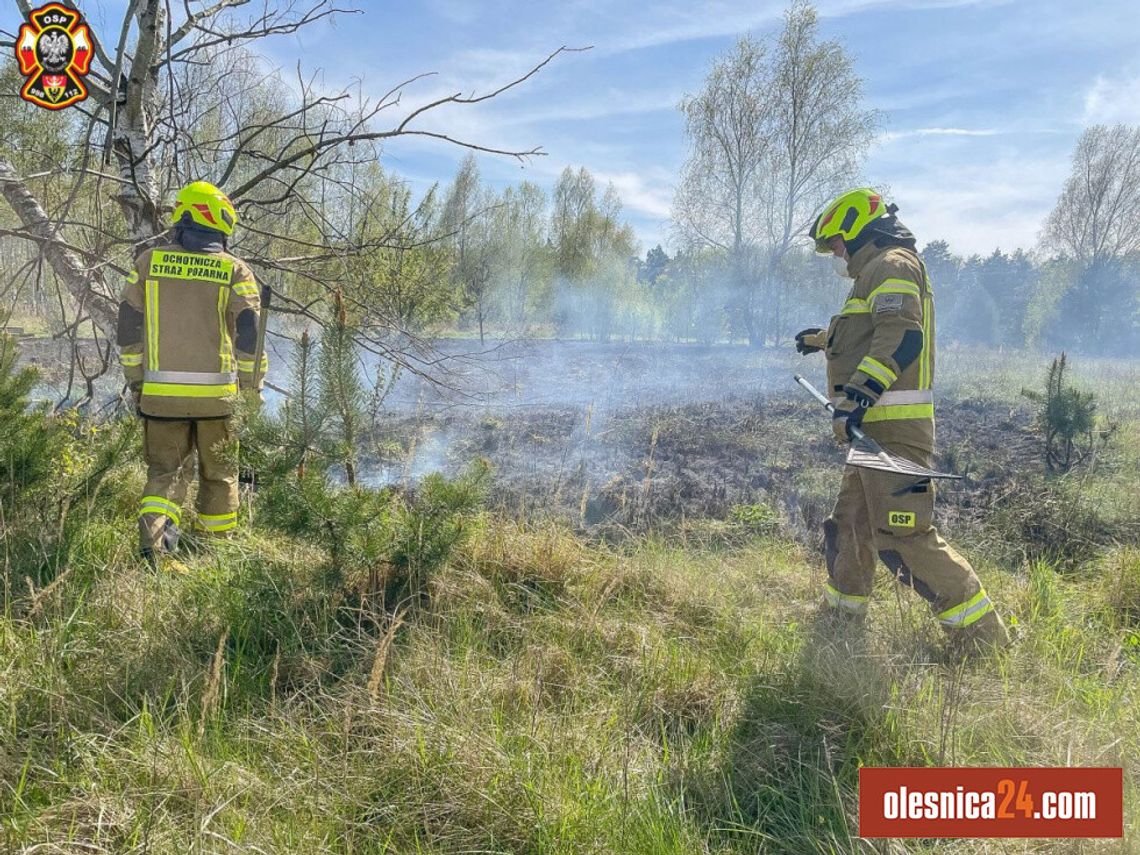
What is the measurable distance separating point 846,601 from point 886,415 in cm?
88

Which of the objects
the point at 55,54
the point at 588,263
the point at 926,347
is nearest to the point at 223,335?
the point at 55,54

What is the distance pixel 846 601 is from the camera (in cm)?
278

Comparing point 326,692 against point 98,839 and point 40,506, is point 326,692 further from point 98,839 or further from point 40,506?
point 40,506

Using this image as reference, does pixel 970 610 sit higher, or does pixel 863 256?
pixel 863 256

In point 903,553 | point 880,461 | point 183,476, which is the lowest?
point 903,553

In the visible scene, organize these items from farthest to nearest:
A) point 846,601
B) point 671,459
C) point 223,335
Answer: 1. point 671,459
2. point 223,335
3. point 846,601

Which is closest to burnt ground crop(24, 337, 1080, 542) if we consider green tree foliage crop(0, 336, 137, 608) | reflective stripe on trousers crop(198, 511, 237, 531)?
reflective stripe on trousers crop(198, 511, 237, 531)

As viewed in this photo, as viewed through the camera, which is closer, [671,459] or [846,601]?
[846,601]

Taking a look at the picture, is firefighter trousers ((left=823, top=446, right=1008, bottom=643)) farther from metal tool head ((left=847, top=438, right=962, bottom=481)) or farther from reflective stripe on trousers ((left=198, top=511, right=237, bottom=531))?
reflective stripe on trousers ((left=198, top=511, right=237, bottom=531))

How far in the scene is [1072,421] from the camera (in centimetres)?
577

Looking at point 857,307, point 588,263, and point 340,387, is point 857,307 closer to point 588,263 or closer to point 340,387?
point 340,387

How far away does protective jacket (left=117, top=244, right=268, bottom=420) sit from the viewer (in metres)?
3.16

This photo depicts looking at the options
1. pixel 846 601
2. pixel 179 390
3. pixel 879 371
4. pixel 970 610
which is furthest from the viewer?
pixel 179 390

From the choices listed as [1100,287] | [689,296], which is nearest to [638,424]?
[689,296]
